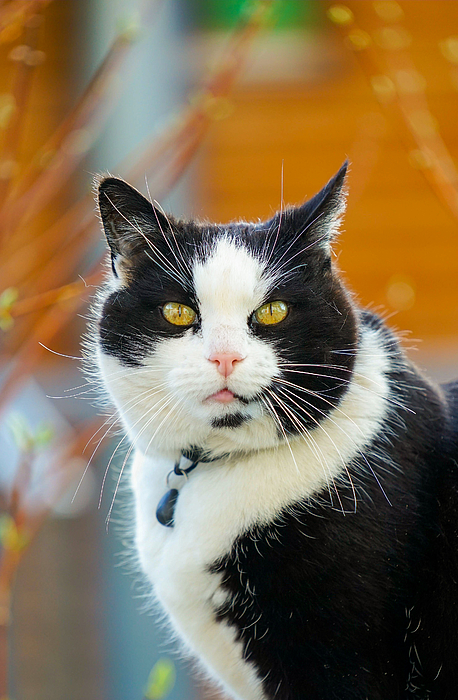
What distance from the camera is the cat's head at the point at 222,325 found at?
45.1 inches

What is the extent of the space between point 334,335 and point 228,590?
17.1 inches

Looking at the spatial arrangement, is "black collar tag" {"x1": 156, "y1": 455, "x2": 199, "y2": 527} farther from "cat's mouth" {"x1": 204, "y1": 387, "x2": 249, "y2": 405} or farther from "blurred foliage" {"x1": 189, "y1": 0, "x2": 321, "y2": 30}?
"blurred foliage" {"x1": 189, "y1": 0, "x2": 321, "y2": 30}

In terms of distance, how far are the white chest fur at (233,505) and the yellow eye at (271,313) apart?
0.17 meters

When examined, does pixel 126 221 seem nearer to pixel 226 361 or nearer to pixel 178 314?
pixel 178 314

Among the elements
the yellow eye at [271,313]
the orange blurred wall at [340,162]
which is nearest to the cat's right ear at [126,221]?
the yellow eye at [271,313]

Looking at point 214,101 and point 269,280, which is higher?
point 214,101

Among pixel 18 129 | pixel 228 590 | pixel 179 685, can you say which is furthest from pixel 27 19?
pixel 179 685

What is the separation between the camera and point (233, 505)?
1.23 meters

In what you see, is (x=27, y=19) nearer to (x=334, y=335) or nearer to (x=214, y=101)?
(x=214, y=101)

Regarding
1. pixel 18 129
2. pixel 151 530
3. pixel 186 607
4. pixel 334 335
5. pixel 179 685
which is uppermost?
pixel 18 129

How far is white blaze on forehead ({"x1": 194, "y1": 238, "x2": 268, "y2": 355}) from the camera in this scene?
1.15 meters

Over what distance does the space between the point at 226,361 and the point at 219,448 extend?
0.66 ft

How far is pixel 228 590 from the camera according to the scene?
121 centimetres

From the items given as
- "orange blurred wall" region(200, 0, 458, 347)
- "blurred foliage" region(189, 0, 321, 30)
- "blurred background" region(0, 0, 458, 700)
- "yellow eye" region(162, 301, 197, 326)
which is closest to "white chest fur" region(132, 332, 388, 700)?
"blurred background" region(0, 0, 458, 700)
